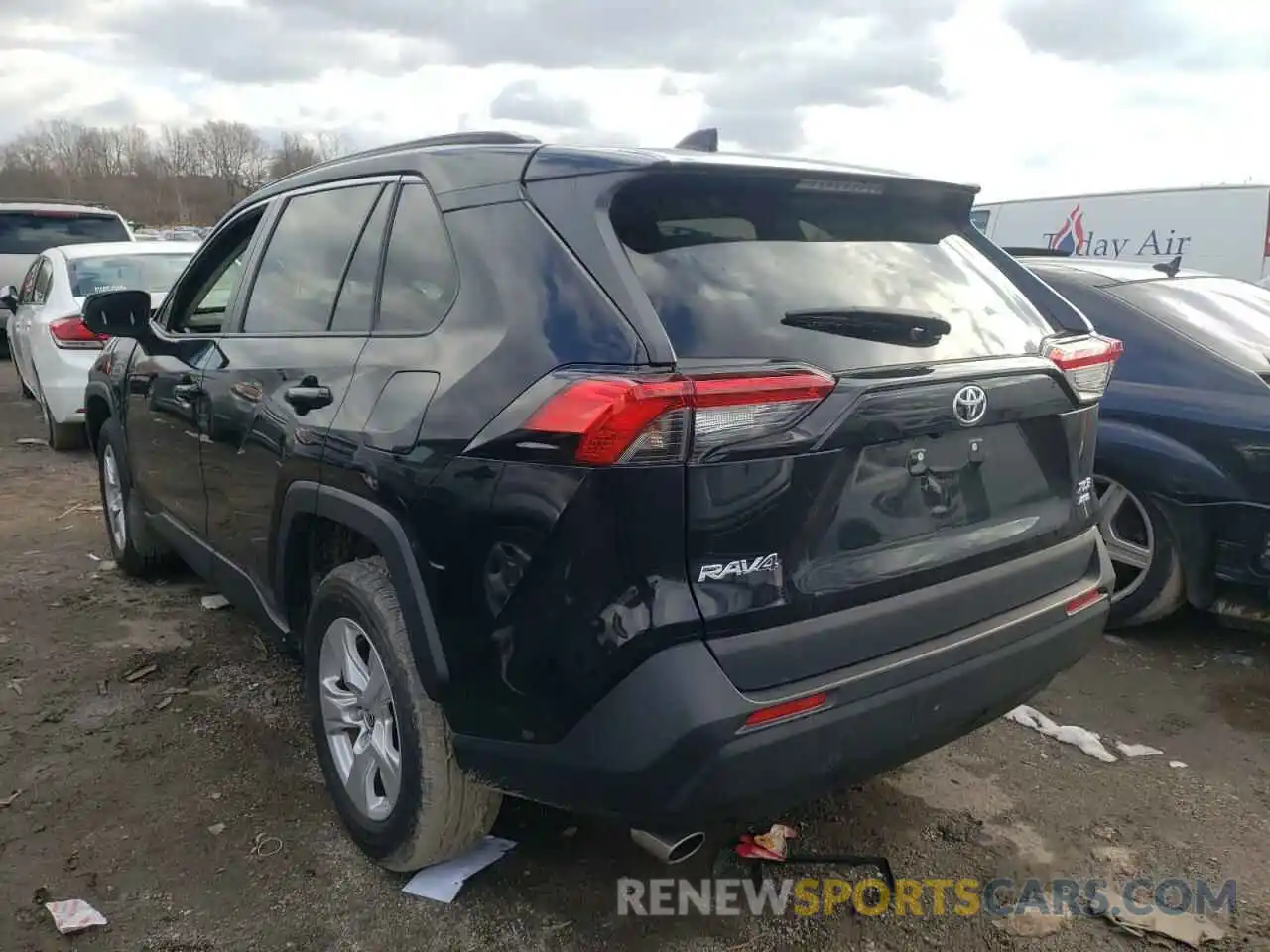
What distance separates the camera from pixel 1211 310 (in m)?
4.30

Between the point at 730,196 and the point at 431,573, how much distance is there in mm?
1076

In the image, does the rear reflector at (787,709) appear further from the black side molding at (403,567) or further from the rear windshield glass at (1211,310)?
the rear windshield glass at (1211,310)

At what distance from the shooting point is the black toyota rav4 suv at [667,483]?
1911 mm

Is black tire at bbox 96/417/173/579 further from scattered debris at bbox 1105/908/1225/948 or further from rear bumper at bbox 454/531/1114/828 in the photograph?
scattered debris at bbox 1105/908/1225/948

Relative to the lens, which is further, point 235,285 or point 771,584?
point 235,285

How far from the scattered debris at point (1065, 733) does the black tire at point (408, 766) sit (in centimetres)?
199

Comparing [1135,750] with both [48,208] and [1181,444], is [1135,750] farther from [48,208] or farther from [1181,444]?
[48,208]

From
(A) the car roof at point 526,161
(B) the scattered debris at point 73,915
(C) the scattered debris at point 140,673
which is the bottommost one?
(C) the scattered debris at point 140,673

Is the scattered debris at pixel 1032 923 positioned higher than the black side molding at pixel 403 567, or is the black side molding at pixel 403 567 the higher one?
the black side molding at pixel 403 567

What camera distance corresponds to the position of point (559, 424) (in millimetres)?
1919

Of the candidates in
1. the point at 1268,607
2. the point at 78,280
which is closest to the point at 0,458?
the point at 78,280

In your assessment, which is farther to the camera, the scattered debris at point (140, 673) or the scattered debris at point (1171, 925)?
the scattered debris at point (140, 673)

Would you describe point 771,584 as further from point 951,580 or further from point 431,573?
point 431,573

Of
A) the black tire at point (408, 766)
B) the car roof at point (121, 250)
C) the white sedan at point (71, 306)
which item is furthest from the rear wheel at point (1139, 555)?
the car roof at point (121, 250)
